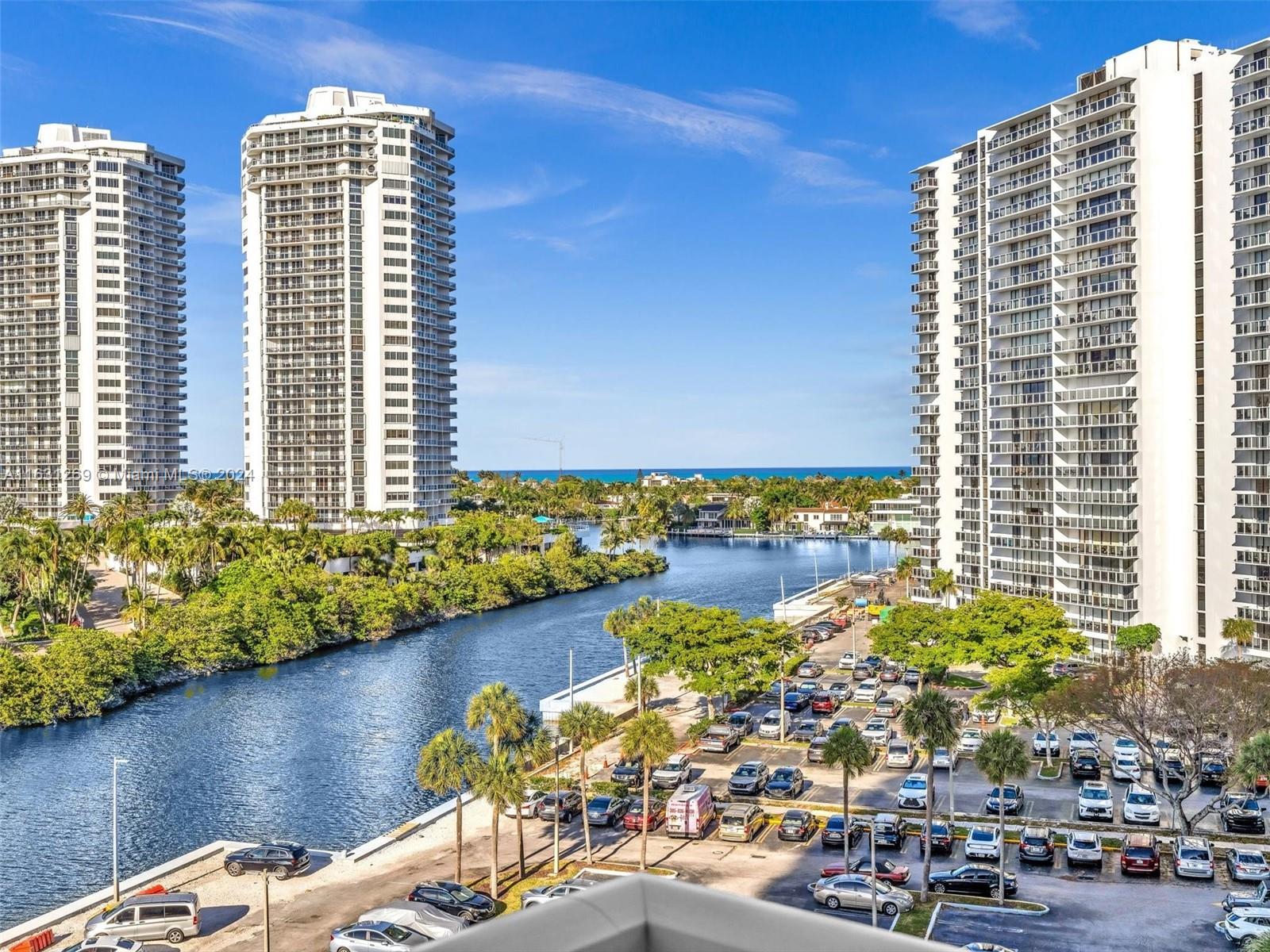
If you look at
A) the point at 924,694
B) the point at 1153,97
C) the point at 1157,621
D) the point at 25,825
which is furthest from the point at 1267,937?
the point at 1153,97

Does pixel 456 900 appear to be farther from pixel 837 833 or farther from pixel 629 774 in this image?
pixel 629 774

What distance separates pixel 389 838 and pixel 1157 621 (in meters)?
49.7

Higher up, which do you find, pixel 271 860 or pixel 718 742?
pixel 718 742

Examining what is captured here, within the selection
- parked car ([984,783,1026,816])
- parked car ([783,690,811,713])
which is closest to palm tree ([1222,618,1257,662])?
parked car ([783,690,811,713])

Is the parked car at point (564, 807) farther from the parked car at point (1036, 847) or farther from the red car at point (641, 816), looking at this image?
the parked car at point (1036, 847)

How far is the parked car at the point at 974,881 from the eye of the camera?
1401 inches

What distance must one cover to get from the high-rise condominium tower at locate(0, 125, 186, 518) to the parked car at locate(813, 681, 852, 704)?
120846 millimetres

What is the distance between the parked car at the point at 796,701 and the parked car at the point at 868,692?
3248mm

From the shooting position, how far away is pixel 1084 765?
5031 centimetres

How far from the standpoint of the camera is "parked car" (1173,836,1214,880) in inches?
1449

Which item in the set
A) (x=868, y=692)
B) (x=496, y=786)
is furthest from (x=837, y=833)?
(x=868, y=692)

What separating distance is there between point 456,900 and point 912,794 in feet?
64.2

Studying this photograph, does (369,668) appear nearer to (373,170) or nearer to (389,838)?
(389,838)

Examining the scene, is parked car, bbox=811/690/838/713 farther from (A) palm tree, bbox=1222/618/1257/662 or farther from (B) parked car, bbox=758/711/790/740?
(A) palm tree, bbox=1222/618/1257/662
